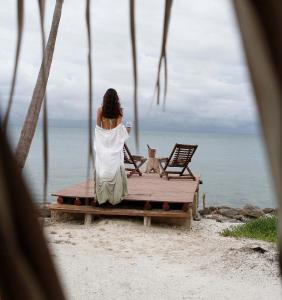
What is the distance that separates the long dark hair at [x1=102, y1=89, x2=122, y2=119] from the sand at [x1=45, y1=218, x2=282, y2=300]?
1647 mm

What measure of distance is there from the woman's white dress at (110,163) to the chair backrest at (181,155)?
2.61 m

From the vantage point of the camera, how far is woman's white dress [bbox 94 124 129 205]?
782 centimetres

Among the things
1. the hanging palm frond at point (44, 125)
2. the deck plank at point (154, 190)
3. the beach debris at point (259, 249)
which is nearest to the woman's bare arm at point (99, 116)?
the deck plank at point (154, 190)

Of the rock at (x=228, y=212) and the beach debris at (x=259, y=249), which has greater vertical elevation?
A: the beach debris at (x=259, y=249)

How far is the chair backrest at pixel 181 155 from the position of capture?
10773 millimetres

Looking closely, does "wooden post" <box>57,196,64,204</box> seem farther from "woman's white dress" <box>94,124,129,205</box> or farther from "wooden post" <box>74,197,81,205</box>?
"woman's white dress" <box>94,124,129,205</box>

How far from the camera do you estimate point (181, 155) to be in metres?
11.0

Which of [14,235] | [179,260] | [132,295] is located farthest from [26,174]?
[179,260]

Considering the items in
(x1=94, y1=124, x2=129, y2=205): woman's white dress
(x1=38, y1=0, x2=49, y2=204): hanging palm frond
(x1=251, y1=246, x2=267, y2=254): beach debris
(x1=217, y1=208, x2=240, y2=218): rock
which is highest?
(x1=38, y1=0, x2=49, y2=204): hanging palm frond

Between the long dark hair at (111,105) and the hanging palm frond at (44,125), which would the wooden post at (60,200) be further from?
the hanging palm frond at (44,125)

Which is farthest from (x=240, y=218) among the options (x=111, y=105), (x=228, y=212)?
(x=111, y=105)

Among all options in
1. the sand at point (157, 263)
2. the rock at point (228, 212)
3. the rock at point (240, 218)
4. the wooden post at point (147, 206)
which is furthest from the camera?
the rock at point (228, 212)

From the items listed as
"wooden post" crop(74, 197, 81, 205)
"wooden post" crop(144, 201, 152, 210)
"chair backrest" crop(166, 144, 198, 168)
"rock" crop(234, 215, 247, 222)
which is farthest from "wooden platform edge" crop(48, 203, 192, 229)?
"rock" crop(234, 215, 247, 222)

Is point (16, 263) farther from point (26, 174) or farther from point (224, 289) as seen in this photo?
point (224, 289)
